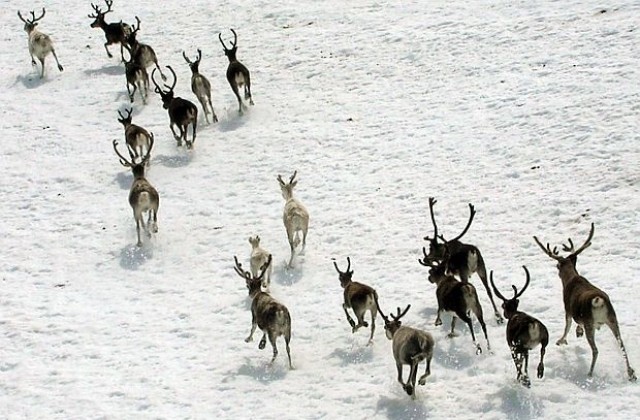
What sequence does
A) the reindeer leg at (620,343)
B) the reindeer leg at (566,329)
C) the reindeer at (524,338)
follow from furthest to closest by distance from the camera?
the reindeer leg at (566,329), the reindeer leg at (620,343), the reindeer at (524,338)

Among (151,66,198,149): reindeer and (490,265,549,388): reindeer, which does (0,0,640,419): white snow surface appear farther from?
(151,66,198,149): reindeer

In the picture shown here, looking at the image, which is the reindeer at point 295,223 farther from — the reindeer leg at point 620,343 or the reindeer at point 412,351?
the reindeer leg at point 620,343

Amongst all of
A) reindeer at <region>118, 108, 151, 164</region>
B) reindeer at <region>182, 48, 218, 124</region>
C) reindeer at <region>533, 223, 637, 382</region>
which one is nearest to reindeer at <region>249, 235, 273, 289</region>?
reindeer at <region>533, 223, 637, 382</region>

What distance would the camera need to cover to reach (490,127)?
1816 cm

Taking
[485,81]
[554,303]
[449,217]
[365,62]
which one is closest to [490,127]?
[485,81]

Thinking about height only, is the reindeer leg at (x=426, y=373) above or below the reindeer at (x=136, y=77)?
below

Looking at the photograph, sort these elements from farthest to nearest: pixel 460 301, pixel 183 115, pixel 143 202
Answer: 1. pixel 183 115
2. pixel 143 202
3. pixel 460 301

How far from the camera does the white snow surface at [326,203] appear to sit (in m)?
11.0

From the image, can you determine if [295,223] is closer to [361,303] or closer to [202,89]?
[361,303]

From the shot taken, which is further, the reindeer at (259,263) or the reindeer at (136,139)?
the reindeer at (136,139)

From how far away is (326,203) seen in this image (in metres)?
16.5

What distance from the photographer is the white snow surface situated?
1105 cm

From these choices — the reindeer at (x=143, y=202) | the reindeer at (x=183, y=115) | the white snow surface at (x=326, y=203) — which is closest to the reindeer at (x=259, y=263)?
the white snow surface at (x=326, y=203)

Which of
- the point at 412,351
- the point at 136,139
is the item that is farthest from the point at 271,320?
the point at 136,139
